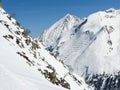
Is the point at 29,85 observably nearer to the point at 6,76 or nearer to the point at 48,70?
the point at 6,76

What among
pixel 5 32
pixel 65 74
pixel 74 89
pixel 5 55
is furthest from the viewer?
pixel 65 74

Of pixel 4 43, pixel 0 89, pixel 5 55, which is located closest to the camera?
pixel 0 89

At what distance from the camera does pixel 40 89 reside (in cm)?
2211

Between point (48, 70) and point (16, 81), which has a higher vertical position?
point (48, 70)

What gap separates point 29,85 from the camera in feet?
73.2

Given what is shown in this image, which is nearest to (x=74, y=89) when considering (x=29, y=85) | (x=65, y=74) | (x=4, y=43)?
(x=65, y=74)

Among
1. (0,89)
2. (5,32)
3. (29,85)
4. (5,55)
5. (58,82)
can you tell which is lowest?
(0,89)

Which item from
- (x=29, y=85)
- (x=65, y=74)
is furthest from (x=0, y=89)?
(x=65, y=74)

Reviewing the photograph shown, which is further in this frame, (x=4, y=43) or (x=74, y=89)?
(x=74, y=89)

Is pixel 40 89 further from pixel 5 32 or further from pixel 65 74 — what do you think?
pixel 65 74

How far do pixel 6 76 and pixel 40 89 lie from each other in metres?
2.33

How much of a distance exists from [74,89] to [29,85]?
52908mm

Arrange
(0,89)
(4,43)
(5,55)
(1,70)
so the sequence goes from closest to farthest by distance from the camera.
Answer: (0,89) < (1,70) < (5,55) < (4,43)

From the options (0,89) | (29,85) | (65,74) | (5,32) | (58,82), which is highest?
(65,74)
